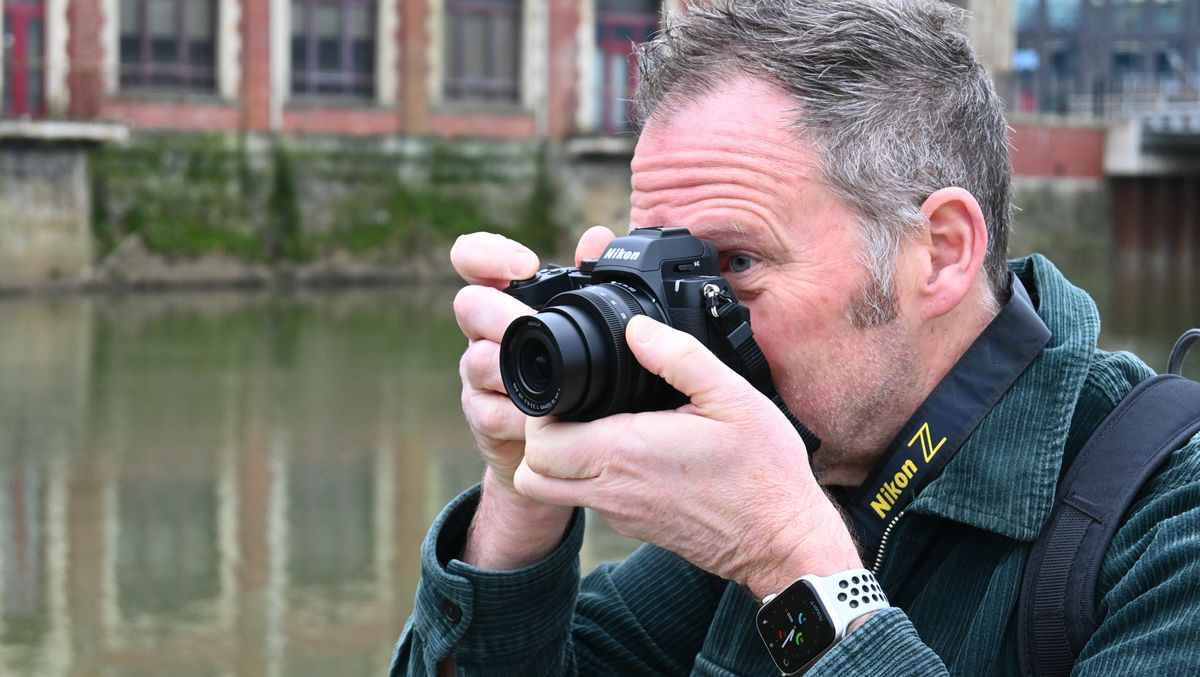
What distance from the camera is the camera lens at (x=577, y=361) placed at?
1.76 m

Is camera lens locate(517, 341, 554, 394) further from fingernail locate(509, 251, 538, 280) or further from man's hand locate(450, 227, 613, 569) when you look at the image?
fingernail locate(509, 251, 538, 280)

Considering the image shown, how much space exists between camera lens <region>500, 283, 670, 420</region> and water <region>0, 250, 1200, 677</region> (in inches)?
131

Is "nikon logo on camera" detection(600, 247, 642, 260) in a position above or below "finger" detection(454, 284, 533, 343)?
above

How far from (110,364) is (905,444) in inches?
455

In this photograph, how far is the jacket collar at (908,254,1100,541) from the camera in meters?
1.84

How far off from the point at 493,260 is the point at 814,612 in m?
0.72

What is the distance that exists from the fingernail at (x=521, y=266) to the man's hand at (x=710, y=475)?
1.27 feet

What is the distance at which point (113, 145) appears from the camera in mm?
20781

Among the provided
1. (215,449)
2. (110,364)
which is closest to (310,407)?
(215,449)

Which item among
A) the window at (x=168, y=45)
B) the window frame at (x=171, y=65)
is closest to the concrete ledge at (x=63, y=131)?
the window frame at (x=171, y=65)

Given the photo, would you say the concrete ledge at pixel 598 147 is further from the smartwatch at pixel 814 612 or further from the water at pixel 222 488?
the smartwatch at pixel 814 612

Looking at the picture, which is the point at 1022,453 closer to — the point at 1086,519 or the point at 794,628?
the point at 1086,519

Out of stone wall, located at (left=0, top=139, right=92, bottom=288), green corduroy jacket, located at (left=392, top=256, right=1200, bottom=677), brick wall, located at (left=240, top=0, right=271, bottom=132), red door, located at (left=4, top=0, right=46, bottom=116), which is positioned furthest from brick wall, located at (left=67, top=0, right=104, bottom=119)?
green corduroy jacket, located at (left=392, top=256, right=1200, bottom=677)

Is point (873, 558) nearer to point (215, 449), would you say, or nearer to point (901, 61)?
point (901, 61)
